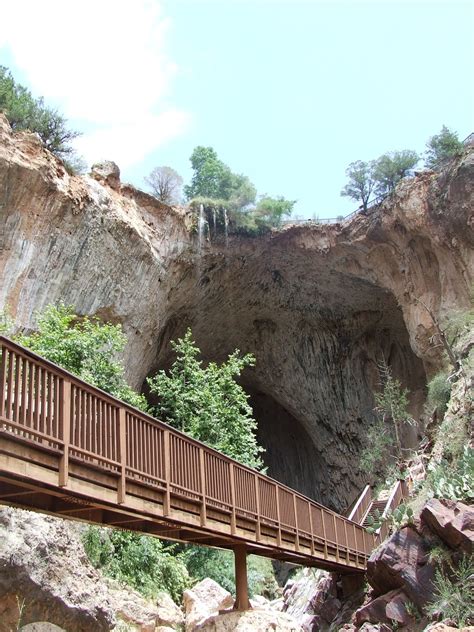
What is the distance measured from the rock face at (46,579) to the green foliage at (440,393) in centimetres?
1325

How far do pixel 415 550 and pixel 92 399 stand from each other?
699cm

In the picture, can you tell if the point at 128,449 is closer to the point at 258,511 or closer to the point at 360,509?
the point at 258,511

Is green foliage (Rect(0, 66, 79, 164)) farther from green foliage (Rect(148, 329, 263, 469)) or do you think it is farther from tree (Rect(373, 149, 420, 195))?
tree (Rect(373, 149, 420, 195))

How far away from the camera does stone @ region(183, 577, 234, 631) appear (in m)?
12.4

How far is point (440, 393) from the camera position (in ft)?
67.6

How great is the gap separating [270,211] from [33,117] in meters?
9.53

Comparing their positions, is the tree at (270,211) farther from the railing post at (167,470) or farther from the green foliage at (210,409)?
the railing post at (167,470)

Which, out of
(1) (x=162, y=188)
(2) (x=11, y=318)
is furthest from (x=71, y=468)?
(1) (x=162, y=188)

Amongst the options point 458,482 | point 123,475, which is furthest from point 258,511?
point 458,482

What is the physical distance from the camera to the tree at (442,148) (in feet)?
71.7

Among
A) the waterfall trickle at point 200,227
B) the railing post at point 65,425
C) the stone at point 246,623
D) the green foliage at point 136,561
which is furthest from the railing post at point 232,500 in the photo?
the waterfall trickle at point 200,227

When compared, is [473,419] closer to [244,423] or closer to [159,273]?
[244,423]

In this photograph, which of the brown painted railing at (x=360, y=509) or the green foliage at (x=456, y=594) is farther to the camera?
the brown painted railing at (x=360, y=509)

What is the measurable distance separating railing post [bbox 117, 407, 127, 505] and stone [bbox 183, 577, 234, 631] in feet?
20.5
